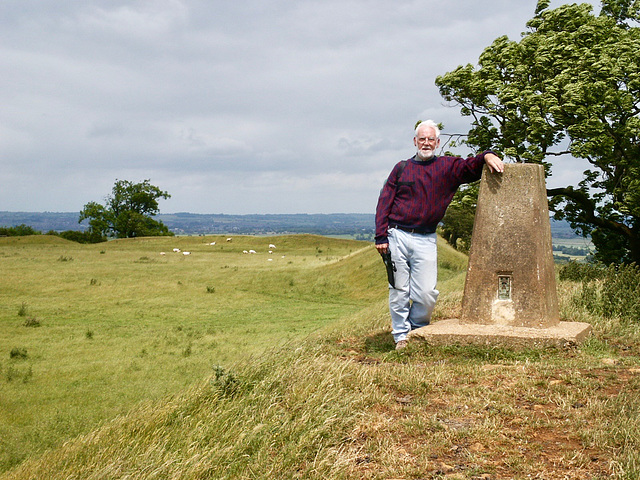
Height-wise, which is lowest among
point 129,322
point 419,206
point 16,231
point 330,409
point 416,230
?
point 129,322

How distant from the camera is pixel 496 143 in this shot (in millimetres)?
21703

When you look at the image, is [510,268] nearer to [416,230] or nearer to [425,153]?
[416,230]

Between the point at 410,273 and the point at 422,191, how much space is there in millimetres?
1141

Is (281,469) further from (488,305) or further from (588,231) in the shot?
(588,231)

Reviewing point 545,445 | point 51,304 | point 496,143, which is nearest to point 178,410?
point 545,445

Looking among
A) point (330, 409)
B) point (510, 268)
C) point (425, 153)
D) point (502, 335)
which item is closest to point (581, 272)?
point (510, 268)

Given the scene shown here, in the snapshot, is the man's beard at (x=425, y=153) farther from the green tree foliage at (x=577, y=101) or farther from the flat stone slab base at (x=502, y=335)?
the green tree foliage at (x=577, y=101)

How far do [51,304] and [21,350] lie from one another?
8.40 m

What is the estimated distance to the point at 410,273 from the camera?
7.88 metres

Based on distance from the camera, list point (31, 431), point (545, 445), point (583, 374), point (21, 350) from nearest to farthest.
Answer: point (545, 445), point (583, 374), point (31, 431), point (21, 350)

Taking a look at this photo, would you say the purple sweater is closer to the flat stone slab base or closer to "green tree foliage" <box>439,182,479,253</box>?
the flat stone slab base

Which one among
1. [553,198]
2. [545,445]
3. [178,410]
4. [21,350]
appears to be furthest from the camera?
[553,198]

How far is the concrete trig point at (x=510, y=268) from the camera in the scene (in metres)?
7.62

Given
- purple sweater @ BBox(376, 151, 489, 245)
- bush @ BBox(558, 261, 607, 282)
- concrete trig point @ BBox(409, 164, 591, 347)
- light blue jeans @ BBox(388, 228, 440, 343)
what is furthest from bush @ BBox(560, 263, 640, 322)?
purple sweater @ BBox(376, 151, 489, 245)
